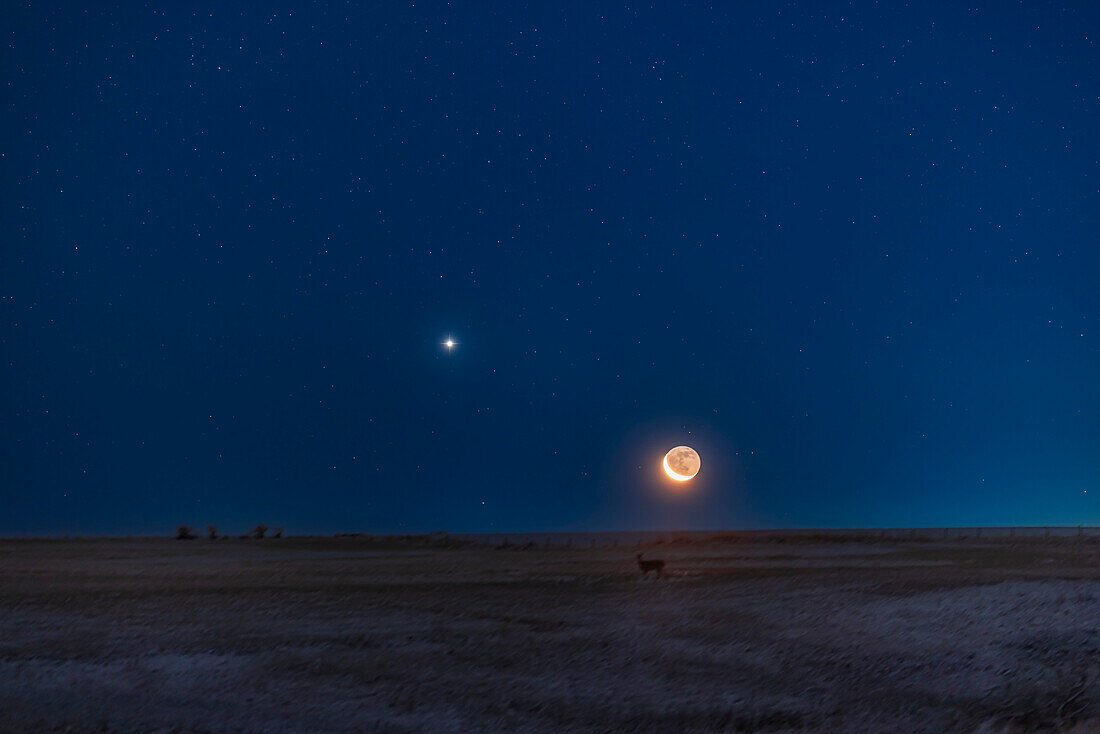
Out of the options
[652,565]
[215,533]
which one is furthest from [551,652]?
[215,533]

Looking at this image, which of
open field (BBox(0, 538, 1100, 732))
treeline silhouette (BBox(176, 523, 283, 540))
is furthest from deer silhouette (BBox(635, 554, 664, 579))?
treeline silhouette (BBox(176, 523, 283, 540))

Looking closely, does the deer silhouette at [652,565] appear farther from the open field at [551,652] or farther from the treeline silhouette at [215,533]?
the treeline silhouette at [215,533]

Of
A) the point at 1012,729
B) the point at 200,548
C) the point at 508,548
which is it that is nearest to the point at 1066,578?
the point at 1012,729

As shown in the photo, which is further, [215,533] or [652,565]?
[215,533]

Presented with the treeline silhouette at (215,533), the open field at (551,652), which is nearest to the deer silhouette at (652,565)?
the open field at (551,652)

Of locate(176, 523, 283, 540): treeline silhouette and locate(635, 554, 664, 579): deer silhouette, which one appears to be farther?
locate(176, 523, 283, 540): treeline silhouette

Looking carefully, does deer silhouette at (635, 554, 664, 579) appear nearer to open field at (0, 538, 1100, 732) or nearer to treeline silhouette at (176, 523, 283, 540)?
open field at (0, 538, 1100, 732)

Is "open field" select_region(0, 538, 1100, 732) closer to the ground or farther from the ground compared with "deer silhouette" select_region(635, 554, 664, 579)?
closer to the ground

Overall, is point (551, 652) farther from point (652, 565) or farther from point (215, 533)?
point (215, 533)

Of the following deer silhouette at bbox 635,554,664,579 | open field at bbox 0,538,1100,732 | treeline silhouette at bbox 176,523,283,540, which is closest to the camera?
open field at bbox 0,538,1100,732

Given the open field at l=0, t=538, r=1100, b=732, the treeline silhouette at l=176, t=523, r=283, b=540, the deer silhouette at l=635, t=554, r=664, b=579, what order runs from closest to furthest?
the open field at l=0, t=538, r=1100, b=732
the deer silhouette at l=635, t=554, r=664, b=579
the treeline silhouette at l=176, t=523, r=283, b=540

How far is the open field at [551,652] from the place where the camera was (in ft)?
38.0

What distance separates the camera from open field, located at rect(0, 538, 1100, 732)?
1157cm

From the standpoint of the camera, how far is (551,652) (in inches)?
604
